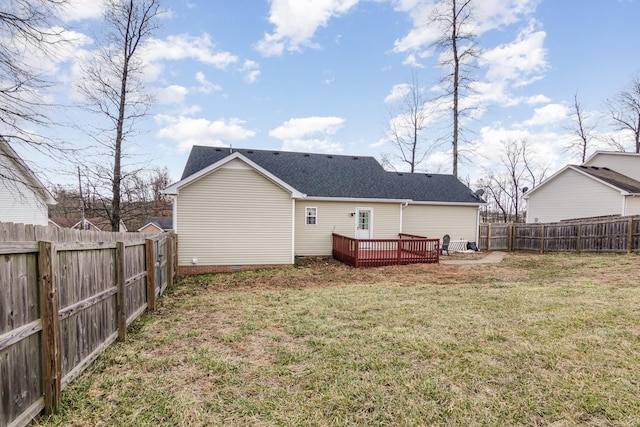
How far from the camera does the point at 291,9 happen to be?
12.4 m

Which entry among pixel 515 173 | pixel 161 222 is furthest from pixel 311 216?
pixel 515 173

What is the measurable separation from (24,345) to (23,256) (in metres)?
0.74

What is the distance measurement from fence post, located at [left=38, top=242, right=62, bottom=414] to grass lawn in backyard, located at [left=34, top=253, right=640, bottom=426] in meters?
0.22

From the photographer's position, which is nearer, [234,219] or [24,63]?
[24,63]

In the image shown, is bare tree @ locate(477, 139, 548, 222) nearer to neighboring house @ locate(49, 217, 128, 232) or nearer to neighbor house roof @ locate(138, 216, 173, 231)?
neighboring house @ locate(49, 217, 128, 232)

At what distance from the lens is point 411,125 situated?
87.9ft

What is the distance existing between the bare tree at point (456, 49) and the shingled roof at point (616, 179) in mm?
7355

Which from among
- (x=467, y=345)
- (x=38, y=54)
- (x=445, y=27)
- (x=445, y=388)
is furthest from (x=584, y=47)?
(x=38, y=54)

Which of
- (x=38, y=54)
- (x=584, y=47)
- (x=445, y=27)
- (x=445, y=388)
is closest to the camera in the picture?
(x=445, y=388)

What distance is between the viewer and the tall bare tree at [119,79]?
13.2m

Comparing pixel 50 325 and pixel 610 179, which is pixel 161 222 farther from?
pixel 610 179

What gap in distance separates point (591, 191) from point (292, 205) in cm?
1741

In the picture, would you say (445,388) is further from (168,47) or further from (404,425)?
(168,47)

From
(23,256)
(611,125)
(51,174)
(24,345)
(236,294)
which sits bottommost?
(236,294)
